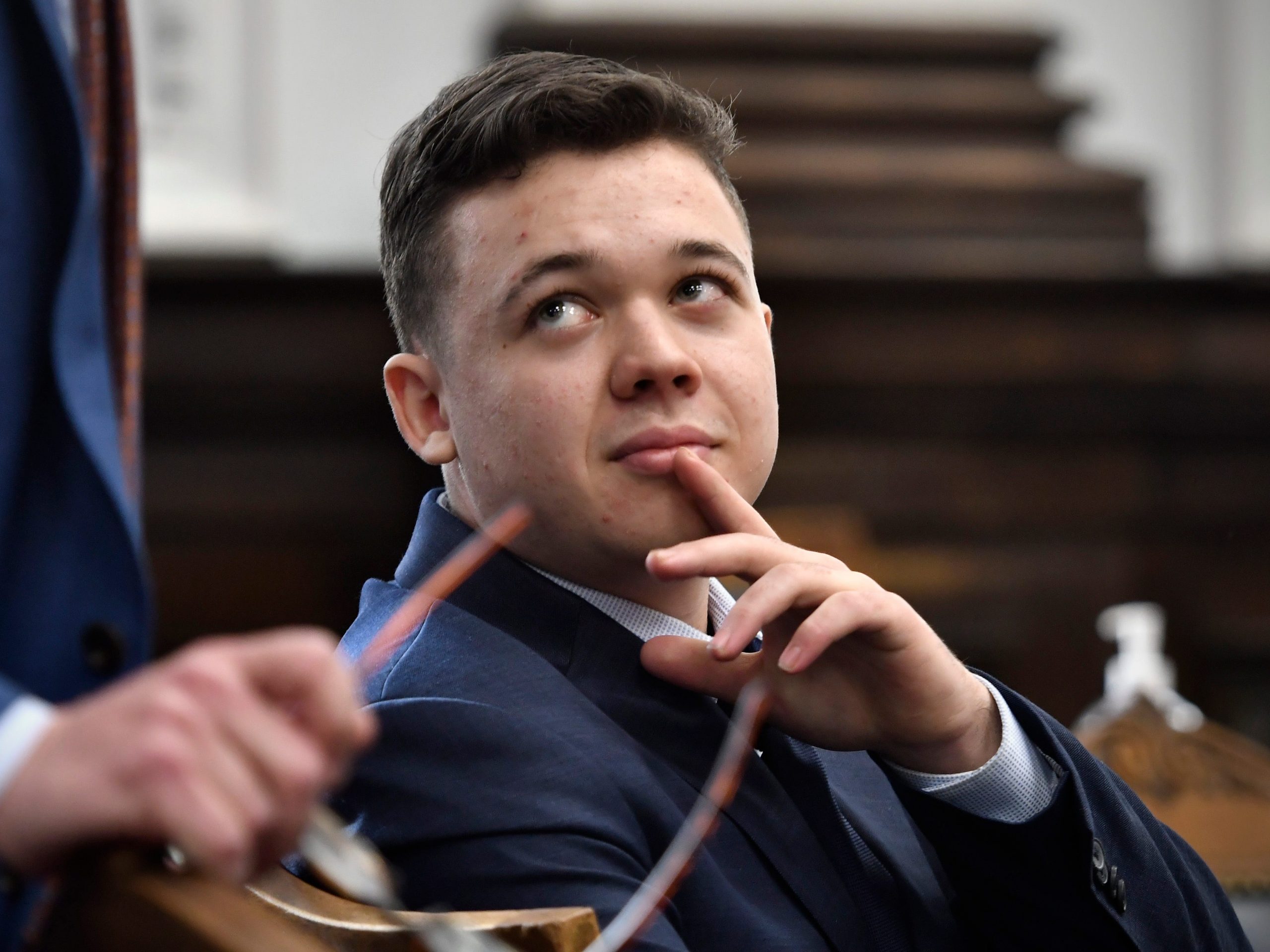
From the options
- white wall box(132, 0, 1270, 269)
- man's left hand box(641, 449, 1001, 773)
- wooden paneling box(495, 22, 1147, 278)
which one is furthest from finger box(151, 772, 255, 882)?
white wall box(132, 0, 1270, 269)

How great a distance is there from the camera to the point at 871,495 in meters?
3.24

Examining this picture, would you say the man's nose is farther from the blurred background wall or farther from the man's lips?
the blurred background wall

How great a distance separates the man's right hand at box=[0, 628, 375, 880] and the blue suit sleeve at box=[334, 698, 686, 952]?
0.46 meters

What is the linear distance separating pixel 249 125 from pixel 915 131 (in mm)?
1528

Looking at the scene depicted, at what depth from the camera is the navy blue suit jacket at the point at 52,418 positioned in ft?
2.56

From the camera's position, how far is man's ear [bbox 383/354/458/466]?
1.39 metres

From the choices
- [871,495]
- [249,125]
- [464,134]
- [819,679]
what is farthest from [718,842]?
[249,125]

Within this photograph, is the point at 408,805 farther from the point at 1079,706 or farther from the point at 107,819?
the point at 1079,706

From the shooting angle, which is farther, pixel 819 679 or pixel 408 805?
pixel 819 679

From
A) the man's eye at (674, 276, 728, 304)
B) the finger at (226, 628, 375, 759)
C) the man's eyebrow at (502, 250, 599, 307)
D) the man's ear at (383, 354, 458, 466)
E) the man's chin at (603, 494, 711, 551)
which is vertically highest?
the man's eyebrow at (502, 250, 599, 307)

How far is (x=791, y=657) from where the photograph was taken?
112 cm

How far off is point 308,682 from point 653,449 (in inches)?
25.8

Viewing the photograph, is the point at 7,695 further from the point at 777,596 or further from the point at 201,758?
the point at 777,596

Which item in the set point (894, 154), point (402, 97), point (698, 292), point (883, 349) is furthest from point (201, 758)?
point (402, 97)
